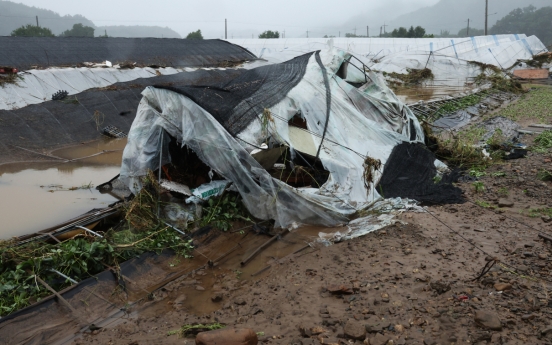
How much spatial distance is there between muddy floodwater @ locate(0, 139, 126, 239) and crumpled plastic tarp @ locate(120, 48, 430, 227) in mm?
1208

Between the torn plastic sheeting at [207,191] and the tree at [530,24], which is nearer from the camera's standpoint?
the torn plastic sheeting at [207,191]

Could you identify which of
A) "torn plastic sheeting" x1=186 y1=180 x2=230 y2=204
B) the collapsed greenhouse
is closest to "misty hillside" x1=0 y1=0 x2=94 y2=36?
the collapsed greenhouse

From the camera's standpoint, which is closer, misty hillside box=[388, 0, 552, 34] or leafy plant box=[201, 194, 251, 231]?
leafy plant box=[201, 194, 251, 231]

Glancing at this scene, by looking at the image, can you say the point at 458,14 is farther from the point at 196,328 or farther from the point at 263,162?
the point at 196,328

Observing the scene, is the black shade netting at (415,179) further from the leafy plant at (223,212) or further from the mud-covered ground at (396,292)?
the leafy plant at (223,212)

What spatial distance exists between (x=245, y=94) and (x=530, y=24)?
2525 inches

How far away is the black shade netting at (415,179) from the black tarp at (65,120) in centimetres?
362

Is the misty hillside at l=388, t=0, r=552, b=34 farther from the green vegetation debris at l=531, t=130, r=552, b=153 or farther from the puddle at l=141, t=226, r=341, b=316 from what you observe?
the puddle at l=141, t=226, r=341, b=316

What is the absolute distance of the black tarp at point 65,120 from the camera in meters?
9.77

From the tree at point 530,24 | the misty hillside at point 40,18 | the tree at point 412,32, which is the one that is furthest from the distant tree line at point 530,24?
the misty hillside at point 40,18

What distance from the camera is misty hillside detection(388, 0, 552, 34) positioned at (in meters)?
145

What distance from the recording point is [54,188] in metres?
7.61

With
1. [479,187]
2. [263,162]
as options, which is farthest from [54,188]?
[479,187]

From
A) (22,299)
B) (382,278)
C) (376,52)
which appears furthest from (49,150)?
(376,52)
